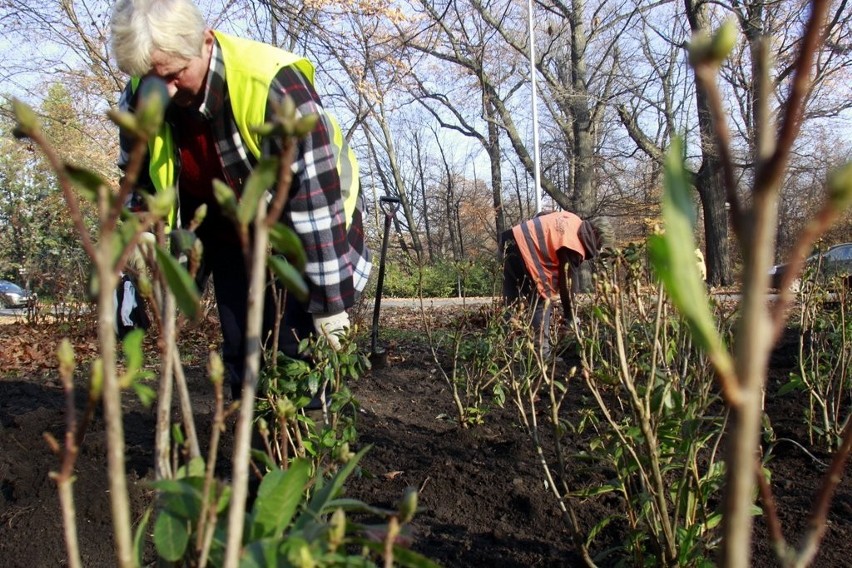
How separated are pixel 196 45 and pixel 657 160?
15759 millimetres

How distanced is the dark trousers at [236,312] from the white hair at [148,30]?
78 cm

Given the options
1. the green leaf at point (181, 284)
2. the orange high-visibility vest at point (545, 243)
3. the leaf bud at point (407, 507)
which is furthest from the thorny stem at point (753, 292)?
the orange high-visibility vest at point (545, 243)

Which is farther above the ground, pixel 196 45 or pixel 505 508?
pixel 196 45

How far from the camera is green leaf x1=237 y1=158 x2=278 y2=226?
580 millimetres

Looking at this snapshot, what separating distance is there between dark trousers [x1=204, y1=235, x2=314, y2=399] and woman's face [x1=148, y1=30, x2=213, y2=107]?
1.97 ft

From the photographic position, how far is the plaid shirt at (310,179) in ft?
6.69

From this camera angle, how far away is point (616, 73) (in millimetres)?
17578

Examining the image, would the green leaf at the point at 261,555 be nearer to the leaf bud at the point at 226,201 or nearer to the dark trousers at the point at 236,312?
the leaf bud at the point at 226,201

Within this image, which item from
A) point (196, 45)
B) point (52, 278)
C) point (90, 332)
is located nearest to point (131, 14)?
point (196, 45)

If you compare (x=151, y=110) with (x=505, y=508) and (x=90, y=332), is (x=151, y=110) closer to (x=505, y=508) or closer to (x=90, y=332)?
(x=505, y=508)

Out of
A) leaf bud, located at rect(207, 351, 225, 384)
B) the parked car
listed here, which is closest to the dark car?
leaf bud, located at rect(207, 351, 225, 384)

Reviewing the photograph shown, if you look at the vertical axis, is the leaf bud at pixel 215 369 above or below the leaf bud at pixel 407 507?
above

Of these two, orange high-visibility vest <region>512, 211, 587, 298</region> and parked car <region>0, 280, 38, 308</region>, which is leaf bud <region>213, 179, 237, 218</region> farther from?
parked car <region>0, 280, 38, 308</region>

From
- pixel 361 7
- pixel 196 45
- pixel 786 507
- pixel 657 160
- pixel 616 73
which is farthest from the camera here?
pixel 616 73
